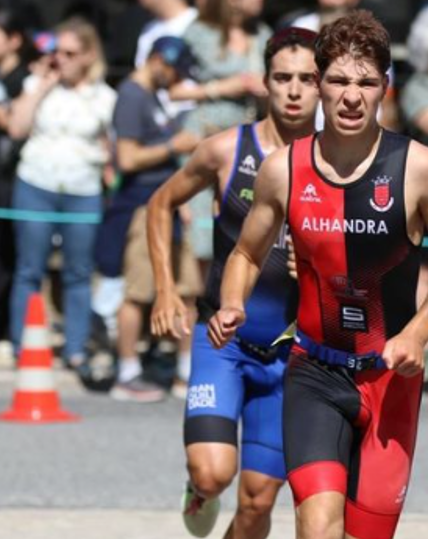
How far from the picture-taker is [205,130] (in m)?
10.3

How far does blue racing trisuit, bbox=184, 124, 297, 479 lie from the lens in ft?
20.6

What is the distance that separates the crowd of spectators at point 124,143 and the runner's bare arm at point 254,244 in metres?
4.72

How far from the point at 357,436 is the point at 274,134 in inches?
58.3

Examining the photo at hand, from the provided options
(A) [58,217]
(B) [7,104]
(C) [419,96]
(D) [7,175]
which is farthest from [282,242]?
(D) [7,175]

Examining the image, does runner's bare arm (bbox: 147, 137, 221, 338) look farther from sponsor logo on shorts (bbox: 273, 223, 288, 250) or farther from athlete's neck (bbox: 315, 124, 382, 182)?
athlete's neck (bbox: 315, 124, 382, 182)

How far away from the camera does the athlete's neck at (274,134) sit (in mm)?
6355

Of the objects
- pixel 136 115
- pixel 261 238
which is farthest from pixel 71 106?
pixel 261 238

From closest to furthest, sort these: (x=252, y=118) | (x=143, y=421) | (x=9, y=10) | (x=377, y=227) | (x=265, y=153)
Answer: (x=377, y=227)
(x=265, y=153)
(x=143, y=421)
(x=252, y=118)
(x=9, y=10)

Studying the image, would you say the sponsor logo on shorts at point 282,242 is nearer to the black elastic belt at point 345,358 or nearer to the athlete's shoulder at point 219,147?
the athlete's shoulder at point 219,147

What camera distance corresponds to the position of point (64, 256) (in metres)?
10.6

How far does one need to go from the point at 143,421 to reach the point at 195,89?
198 cm

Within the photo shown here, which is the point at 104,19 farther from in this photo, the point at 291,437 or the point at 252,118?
the point at 291,437

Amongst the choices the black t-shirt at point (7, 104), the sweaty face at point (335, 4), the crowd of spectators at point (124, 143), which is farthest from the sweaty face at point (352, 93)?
the black t-shirt at point (7, 104)

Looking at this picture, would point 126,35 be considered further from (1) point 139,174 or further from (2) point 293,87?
(2) point 293,87
